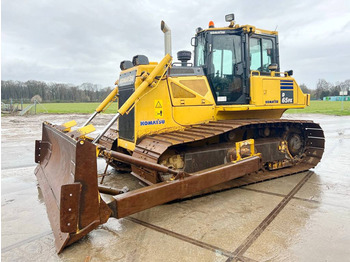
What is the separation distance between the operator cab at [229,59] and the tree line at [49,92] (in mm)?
61835

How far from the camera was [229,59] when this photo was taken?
5660 mm

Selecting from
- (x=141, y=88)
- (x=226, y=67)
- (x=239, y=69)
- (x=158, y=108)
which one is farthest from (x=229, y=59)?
(x=141, y=88)

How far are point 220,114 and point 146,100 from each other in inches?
65.8

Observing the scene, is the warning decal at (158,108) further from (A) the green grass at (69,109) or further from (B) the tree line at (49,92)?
(B) the tree line at (49,92)

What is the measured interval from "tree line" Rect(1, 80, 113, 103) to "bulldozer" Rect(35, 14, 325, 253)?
61798 mm

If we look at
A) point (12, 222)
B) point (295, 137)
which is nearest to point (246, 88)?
point (295, 137)

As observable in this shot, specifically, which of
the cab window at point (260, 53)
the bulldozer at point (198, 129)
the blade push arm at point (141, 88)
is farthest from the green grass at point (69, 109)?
the blade push arm at point (141, 88)

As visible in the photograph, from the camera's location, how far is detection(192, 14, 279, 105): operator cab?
5.54m

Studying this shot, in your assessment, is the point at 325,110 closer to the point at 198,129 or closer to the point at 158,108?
the point at 198,129

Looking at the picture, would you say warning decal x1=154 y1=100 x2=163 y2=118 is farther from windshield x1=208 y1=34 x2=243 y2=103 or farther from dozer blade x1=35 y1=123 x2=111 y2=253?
dozer blade x1=35 y1=123 x2=111 y2=253

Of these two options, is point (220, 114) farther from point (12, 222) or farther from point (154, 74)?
point (12, 222)

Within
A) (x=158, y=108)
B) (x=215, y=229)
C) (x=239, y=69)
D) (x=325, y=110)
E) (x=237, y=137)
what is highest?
(x=239, y=69)

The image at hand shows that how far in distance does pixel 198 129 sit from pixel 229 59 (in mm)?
1817

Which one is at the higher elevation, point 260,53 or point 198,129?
point 260,53
